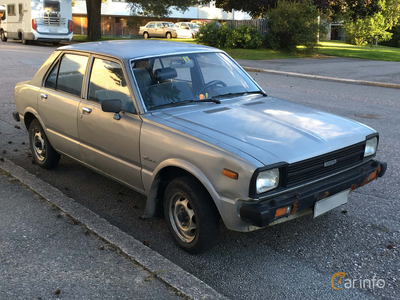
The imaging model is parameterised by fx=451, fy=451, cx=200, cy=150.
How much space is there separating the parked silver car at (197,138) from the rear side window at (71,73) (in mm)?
13

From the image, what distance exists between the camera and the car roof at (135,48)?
4609 mm

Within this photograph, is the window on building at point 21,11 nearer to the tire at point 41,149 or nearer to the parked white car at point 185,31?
the parked white car at point 185,31

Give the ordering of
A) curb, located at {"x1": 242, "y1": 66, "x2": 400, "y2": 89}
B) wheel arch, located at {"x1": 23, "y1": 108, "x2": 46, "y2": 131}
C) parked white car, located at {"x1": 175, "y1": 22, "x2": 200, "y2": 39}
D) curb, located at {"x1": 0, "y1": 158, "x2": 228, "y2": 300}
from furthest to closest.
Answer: parked white car, located at {"x1": 175, "y1": 22, "x2": 200, "y2": 39}
curb, located at {"x1": 242, "y1": 66, "x2": 400, "y2": 89}
wheel arch, located at {"x1": 23, "y1": 108, "x2": 46, "y2": 131}
curb, located at {"x1": 0, "y1": 158, "x2": 228, "y2": 300}

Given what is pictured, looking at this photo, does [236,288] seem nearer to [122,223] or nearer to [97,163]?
[122,223]

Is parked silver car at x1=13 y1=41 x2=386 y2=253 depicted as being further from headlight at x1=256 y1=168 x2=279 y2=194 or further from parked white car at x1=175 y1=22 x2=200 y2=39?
parked white car at x1=175 y1=22 x2=200 y2=39

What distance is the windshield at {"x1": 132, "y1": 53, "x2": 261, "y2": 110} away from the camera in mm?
4398

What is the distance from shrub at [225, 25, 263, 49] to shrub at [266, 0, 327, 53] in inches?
30.6

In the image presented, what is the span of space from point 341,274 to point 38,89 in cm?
420

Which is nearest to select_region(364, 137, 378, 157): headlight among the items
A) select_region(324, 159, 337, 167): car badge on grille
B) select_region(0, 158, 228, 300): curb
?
select_region(324, 159, 337, 167): car badge on grille

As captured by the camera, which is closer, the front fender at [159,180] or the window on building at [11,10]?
the front fender at [159,180]

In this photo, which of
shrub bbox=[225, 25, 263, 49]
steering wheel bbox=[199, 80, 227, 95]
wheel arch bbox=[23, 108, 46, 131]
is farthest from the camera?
shrub bbox=[225, 25, 263, 49]

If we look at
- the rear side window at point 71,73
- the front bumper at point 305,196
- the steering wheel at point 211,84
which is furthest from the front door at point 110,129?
the front bumper at point 305,196

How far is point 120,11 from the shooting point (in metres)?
55.1

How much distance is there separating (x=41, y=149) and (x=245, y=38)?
64.8 feet
